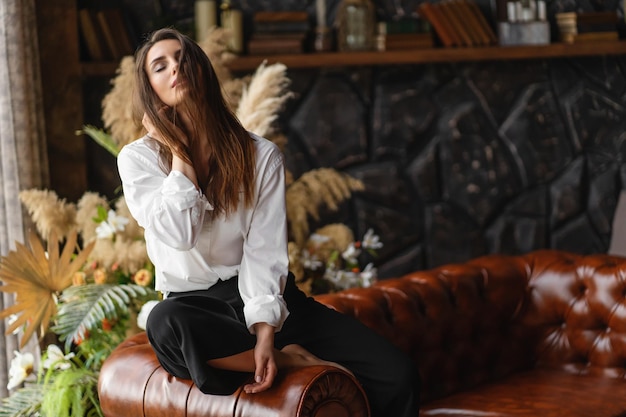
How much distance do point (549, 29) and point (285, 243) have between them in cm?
285

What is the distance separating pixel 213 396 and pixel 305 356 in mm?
236

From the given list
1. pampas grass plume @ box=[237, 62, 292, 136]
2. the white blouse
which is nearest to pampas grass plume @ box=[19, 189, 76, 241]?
pampas grass plume @ box=[237, 62, 292, 136]

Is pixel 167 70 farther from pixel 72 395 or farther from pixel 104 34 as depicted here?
pixel 104 34

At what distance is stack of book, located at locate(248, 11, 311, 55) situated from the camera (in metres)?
4.66

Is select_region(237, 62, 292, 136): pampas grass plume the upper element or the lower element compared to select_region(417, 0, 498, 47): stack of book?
lower

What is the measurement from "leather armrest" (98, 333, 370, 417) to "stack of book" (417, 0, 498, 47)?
2.71 meters

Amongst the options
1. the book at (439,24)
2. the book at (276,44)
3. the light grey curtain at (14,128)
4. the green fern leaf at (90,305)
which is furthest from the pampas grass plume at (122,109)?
the book at (439,24)

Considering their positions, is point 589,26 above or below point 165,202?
above

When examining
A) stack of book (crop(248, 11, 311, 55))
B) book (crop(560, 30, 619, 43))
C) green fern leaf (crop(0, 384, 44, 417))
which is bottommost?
green fern leaf (crop(0, 384, 44, 417))

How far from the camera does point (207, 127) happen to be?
7.54ft

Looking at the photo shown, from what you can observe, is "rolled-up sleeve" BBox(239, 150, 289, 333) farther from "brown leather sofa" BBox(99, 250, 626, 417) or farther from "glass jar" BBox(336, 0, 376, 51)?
"glass jar" BBox(336, 0, 376, 51)

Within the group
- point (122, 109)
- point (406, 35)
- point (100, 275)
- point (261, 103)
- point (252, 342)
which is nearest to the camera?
point (252, 342)

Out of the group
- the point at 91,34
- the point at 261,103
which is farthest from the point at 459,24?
the point at 91,34

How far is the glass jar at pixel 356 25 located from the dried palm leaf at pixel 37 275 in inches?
76.8
